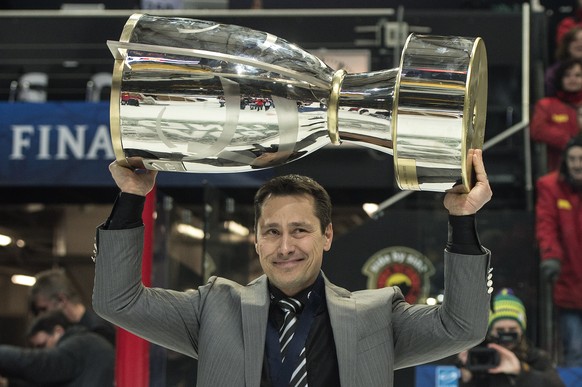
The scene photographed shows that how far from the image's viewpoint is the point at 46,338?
5.66m

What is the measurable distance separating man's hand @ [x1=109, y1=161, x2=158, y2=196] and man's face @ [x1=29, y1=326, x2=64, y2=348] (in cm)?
329

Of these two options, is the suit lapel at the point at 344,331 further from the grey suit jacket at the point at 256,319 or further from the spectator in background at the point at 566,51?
the spectator in background at the point at 566,51

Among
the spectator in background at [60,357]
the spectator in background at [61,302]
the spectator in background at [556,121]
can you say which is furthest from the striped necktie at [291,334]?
the spectator in background at [556,121]

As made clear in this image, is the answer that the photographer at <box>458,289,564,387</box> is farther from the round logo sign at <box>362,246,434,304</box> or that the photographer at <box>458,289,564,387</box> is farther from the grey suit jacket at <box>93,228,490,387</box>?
the grey suit jacket at <box>93,228,490,387</box>

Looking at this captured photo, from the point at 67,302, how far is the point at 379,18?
2876 millimetres

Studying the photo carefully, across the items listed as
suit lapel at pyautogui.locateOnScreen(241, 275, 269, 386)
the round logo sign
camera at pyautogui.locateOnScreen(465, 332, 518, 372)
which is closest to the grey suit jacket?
suit lapel at pyautogui.locateOnScreen(241, 275, 269, 386)

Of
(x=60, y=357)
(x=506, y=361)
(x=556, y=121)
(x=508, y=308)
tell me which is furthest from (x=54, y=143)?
(x=506, y=361)

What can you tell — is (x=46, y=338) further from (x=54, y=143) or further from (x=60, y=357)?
(x=54, y=143)

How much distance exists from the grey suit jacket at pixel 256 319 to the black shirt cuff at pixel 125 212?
19 mm

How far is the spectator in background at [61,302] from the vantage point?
5.48 meters

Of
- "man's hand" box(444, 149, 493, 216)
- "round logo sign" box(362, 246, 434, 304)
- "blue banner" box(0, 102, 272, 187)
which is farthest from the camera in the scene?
"blue banner" box(0, 102, 272, 187)

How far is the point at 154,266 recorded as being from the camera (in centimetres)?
415

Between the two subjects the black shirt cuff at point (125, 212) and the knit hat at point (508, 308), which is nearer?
the black shirt cuff at point (125, 212)

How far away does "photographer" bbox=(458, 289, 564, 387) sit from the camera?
491 cm
